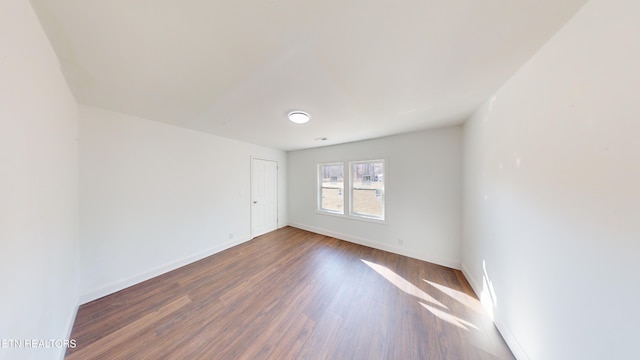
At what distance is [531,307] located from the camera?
128 centimetres

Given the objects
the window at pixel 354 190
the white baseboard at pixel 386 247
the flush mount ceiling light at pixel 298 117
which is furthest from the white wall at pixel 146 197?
the window at pixel 354 190

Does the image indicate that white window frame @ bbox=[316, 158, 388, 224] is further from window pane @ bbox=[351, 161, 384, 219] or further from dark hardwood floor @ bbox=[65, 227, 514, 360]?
dark hardwood floor @ bbox=[65, 227, 514, 360]

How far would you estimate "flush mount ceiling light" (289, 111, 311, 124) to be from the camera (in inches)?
87.4

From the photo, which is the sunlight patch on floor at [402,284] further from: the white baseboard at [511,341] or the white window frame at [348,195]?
the white window frame at [348,195]

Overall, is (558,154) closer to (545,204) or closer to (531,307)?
(545,204)

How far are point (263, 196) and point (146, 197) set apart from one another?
7.01 feet

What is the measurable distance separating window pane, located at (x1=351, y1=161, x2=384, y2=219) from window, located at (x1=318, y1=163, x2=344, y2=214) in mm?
312

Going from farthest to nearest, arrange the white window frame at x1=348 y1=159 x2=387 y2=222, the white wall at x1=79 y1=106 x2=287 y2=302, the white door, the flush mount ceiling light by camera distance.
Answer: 1. the white door
2. the white window frame at x1=348 y1=159 x2=387 y2=222
3. the flush mount ceiling light
4. the white wall at x1=79 y1=106 x2=287 y2=302

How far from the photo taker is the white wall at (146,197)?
2.07 m

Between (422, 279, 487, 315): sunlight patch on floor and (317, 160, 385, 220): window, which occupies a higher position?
(317, 160, 385, 220): window

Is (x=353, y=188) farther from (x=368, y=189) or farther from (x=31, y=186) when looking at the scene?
(x=31, y=186)

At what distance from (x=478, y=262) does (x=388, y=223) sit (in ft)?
4.55

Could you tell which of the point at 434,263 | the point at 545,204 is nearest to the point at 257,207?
the point at 434,263

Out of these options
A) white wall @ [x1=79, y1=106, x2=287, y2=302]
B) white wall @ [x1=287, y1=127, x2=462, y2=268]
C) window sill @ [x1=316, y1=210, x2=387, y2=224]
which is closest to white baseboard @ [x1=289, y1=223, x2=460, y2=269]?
white wall @ [x1=287, y1=127, x2=462, y2=268]
